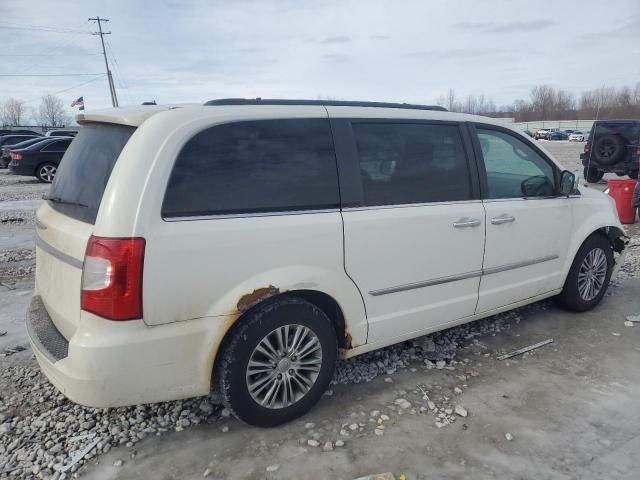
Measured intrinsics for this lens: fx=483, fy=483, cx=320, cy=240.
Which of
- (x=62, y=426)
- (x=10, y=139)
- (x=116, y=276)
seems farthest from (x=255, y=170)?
(x=10, y=139)

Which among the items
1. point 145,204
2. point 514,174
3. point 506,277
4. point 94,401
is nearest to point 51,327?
point 94,401

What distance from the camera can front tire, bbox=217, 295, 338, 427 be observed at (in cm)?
264

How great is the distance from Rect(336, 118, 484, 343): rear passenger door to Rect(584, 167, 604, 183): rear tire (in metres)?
12.5

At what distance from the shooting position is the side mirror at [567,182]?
4.09 metres

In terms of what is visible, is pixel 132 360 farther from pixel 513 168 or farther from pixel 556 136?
pixel 556 136

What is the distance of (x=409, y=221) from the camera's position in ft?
10.3

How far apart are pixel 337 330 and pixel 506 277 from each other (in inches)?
62.2

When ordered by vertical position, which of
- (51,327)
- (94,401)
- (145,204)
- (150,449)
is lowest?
(150,449)

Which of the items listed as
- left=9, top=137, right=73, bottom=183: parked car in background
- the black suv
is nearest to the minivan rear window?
the black suv

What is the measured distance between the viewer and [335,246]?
9.32 ft

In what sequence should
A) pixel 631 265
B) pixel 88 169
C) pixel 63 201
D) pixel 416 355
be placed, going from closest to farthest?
pixel 88 169, pixel 63 201, pixel 416 355, pixel 631 265

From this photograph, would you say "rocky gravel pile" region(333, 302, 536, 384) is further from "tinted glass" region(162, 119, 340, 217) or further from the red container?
the red container

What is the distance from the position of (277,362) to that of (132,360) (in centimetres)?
81

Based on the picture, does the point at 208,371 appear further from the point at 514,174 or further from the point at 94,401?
the point at 514,174
